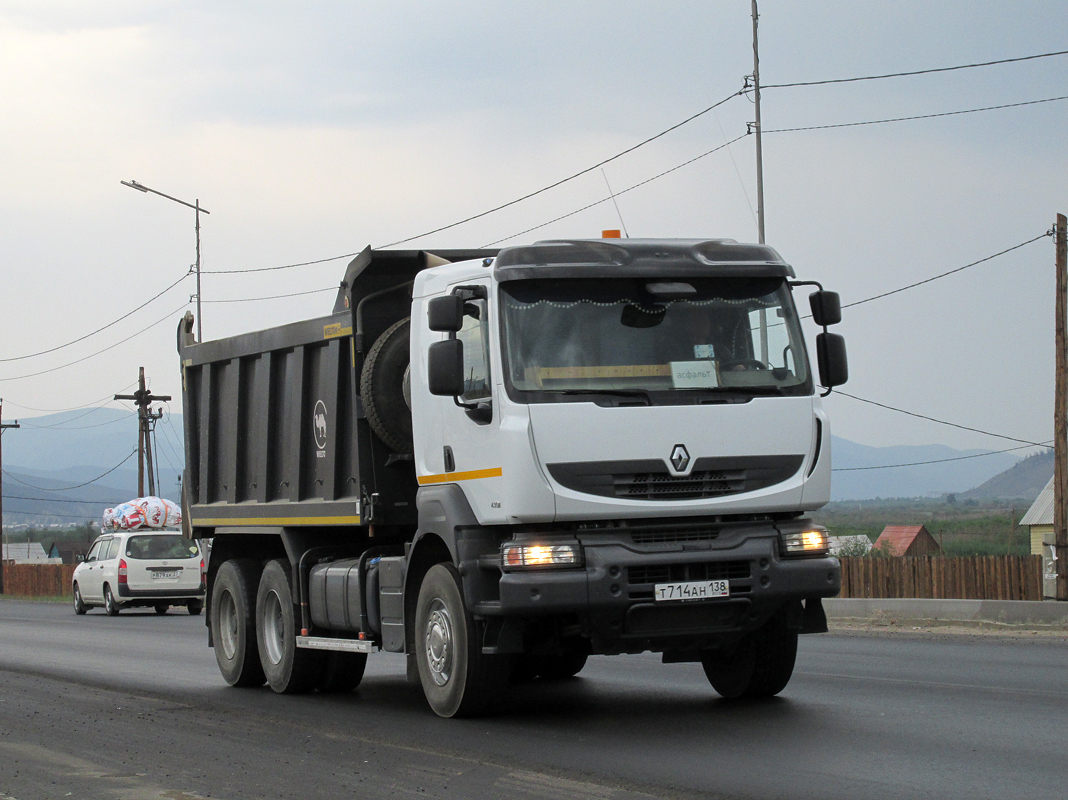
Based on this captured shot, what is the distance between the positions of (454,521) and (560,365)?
1225 millimetres

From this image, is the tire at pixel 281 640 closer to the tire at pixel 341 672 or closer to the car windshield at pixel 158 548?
the tire at pixel 341 672

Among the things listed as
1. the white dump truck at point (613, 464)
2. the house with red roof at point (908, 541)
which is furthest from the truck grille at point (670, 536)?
the house with red roof at point (908, 541)

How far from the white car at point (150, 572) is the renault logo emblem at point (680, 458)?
73.2 feet

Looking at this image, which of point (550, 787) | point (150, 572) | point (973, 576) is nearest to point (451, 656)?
point (550, 787)

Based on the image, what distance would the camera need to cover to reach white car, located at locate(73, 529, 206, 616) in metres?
30.1

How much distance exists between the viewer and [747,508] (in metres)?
9.09

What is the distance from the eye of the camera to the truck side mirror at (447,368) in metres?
9.10

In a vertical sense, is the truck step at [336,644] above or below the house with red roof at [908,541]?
above

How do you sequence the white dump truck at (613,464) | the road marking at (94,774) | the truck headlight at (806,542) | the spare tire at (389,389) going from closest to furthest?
the road marking at (94,774)
the white dump truck at (613,464)
the truck headlight at (806,542)
the spare tire at (389,389)

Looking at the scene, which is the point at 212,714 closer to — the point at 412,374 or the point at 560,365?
the point at 412,374

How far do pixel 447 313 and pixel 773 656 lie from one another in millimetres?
3254

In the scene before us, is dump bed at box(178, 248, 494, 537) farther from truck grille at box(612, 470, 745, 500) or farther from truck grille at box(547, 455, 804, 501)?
truck grille at box(612, 470, 745, 500)

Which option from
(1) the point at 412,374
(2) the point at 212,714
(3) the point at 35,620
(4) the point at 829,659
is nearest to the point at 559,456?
(1) the point at 412,374

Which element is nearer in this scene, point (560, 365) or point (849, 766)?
point (849, 766)
